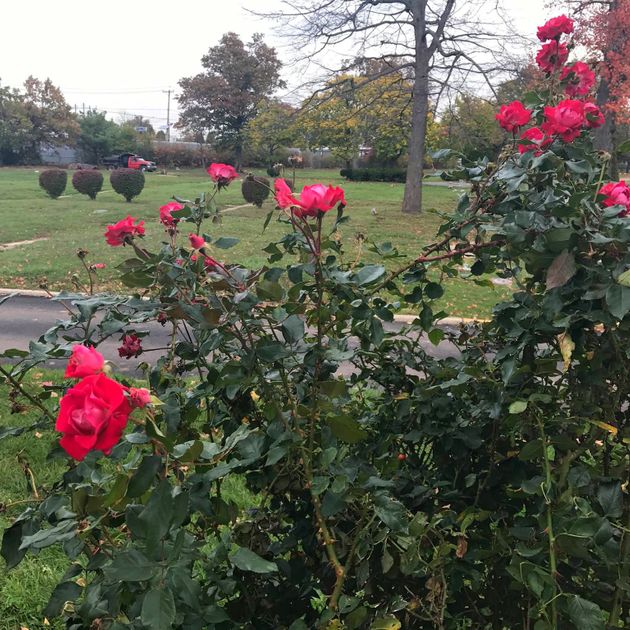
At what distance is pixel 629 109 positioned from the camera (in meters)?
19.2

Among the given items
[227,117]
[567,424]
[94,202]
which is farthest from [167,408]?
[227,117]

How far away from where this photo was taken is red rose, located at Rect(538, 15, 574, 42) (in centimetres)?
173

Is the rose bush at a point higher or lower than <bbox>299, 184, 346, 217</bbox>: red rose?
lower

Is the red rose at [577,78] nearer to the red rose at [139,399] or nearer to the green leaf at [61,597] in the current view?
the red rose at [139,399]

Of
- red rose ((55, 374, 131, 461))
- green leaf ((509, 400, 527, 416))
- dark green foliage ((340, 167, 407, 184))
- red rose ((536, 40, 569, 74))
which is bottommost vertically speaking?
green leaf ((509, 400, 527, 416))

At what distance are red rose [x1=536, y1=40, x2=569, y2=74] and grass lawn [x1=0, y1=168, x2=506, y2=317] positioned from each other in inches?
74.7

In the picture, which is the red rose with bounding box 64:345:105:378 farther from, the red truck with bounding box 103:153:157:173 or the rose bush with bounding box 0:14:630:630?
the red truck with bounding box 103:153:157:173

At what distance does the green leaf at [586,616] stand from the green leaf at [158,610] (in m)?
0.62

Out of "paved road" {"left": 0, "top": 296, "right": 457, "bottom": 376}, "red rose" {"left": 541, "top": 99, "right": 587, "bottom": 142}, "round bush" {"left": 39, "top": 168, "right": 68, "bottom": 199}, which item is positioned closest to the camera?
"red rose" {"left": 541, "top": 99, "right": 587, "bottom": 142}

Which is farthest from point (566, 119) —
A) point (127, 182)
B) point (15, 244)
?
point (127, 182)

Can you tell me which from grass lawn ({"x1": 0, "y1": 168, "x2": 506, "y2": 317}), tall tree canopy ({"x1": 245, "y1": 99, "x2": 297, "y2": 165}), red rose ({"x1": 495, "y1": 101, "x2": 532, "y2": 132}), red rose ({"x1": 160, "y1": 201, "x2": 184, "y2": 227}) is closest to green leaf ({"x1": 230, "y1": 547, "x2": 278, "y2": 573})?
red rose ({"x1": 160, "y1": 201, "x2": 184, "y2": 227})

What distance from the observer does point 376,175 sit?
34.9 m

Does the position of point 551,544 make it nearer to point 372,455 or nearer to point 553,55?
point 372,455

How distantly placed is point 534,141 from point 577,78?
0.42m
